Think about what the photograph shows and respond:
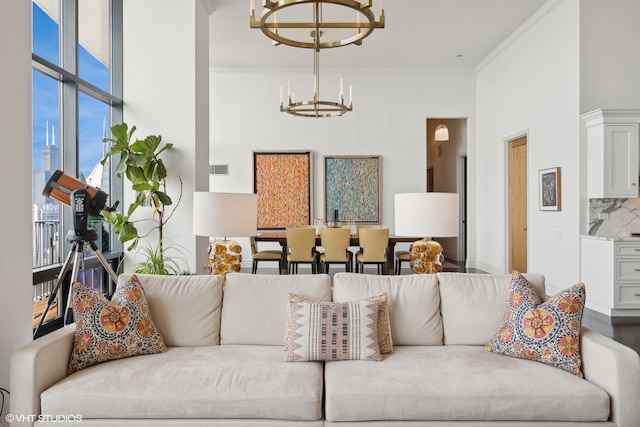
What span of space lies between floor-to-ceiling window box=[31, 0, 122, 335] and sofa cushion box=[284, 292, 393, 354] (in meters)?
1.63

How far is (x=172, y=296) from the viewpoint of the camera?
7.78 feet

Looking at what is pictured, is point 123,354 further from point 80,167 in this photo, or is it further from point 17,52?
point 80,167

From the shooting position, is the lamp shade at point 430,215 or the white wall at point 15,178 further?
the lamp shade at point 430,215

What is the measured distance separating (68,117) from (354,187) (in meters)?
4.95

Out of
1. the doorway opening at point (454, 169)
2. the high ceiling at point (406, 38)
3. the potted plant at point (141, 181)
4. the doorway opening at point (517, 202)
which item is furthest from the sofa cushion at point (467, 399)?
the doorway opening at point (454, 169)

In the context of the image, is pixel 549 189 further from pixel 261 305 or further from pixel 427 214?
pixel 261 305

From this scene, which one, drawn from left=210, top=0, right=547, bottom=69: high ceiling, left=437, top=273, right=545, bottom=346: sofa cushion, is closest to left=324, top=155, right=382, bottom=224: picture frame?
left=210, top=0, right=547, bottom=69: high ceiling

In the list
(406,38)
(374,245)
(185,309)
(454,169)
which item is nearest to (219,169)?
(374,245)

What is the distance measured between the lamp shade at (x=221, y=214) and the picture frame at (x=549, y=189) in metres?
4.21

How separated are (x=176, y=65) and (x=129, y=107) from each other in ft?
2.18

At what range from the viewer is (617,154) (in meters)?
4.55

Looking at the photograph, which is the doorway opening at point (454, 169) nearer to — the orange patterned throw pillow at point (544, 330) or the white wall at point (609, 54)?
the white wall at point (609, 54)

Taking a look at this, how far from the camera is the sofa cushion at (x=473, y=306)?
7.59 ft

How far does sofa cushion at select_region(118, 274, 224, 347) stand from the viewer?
2.32 meters
